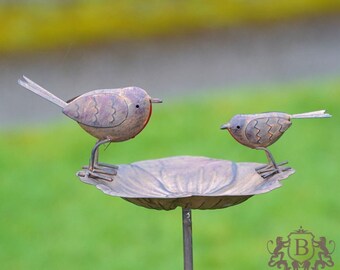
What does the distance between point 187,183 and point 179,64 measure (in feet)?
17.5

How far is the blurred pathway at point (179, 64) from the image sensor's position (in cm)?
791

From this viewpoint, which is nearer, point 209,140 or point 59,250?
point 59,250

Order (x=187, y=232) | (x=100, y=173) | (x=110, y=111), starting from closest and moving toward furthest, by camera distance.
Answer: (x=110, y=111) → (x=100, y=173) → (x=187, y=232)

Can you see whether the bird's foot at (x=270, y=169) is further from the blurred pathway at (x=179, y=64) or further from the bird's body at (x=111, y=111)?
the blurred pathway at (x=179, y=64)

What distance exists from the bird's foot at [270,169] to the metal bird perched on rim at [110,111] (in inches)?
17.9

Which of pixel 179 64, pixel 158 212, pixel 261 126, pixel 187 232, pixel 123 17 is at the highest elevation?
pixel 123 17

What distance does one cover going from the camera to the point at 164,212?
5.70 m

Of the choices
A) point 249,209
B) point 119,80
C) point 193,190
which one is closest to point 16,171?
point 249,209

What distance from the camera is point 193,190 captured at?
3.32 metres

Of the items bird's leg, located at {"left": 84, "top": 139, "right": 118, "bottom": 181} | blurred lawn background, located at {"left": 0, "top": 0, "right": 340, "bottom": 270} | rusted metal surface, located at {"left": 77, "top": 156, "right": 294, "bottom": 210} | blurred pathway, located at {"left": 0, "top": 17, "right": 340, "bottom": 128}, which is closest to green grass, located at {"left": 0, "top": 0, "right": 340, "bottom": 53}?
blurred pathway, located at {"left": 0, "top": 17, "right": 340, "bottom": 128}

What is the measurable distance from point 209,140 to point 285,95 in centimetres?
107

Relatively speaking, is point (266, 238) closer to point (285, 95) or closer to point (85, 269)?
point (85, 269)

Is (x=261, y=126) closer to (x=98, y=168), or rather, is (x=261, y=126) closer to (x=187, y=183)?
(x=187, y=183)

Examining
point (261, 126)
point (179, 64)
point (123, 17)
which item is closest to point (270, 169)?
point (261, 126)
